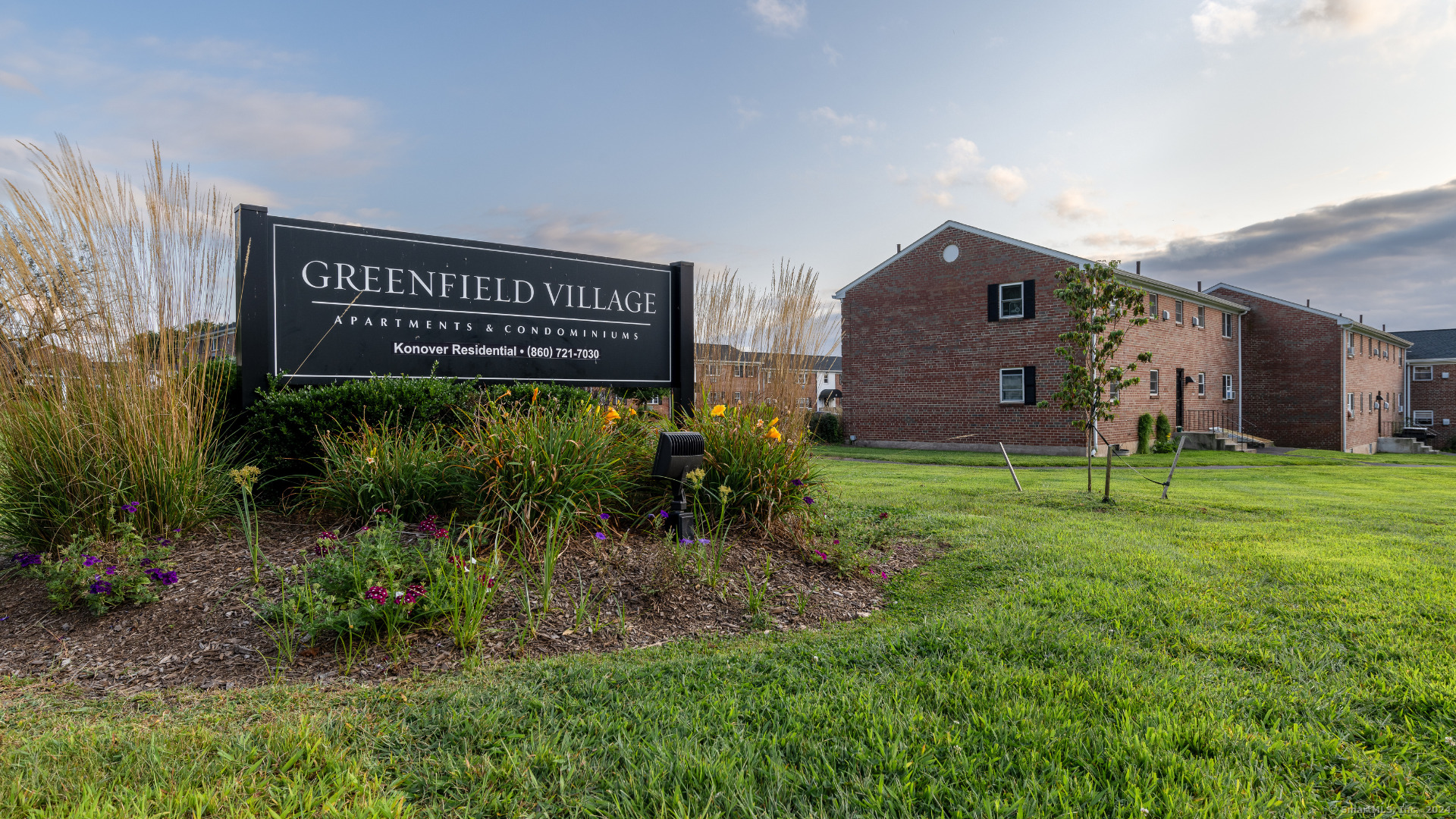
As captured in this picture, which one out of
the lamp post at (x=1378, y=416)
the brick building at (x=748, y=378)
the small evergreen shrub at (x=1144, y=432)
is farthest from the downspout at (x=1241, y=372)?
the brick building at (x=748, y=378)

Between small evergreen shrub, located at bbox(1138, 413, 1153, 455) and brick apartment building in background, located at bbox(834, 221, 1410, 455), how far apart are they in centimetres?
23

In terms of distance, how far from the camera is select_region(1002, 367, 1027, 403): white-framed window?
63.6ft

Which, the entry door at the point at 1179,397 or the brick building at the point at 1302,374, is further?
the brick building at the point at 1302,374

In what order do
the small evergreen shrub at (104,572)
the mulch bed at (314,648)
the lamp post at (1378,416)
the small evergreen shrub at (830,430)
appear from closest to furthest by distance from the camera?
the mulch bed at (314,648)
the small evergreen shrub at (104,572)
the small evergreen shrub at (830,430)
the lamp post at (1378,416)

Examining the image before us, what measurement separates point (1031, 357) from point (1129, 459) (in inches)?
140

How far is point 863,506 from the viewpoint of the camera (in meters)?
7.18

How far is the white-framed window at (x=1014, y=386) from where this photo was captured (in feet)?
63.6

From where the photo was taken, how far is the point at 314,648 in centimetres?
313

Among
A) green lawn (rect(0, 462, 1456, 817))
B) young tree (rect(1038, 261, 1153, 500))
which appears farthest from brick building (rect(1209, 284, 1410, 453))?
green lawn (rect(0, 462, 1456, 817))

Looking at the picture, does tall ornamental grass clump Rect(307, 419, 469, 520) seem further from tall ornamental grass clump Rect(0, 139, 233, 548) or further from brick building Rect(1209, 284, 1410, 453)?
brick building Rect(1209, 284, 1410, 453)

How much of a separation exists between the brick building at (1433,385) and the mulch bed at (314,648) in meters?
46.1

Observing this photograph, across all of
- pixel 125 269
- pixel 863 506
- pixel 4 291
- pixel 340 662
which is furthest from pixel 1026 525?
pixel 4 291

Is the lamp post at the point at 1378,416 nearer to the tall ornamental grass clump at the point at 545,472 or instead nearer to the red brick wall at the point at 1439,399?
the red brick wall at the point at 1439,399

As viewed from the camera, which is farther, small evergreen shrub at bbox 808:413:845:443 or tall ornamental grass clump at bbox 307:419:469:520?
small evergreen shrub at bbox 808:413:845:443
